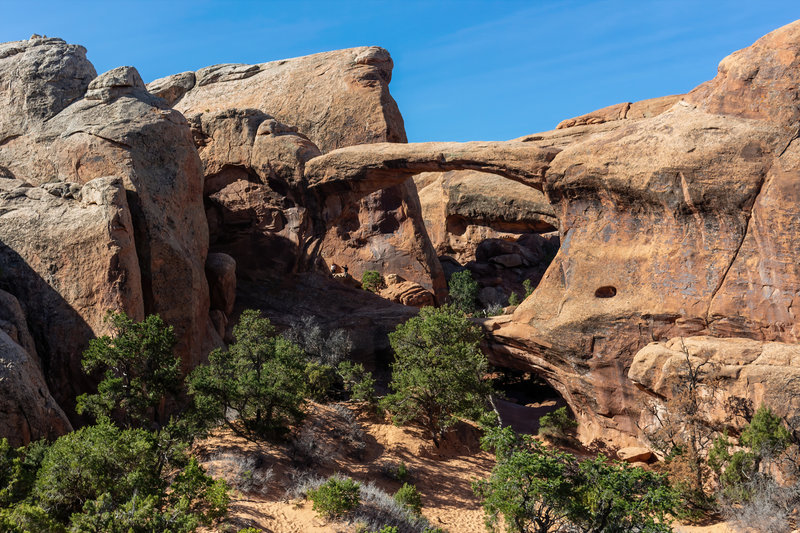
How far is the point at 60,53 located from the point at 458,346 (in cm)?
1780

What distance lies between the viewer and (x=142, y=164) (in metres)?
22.6

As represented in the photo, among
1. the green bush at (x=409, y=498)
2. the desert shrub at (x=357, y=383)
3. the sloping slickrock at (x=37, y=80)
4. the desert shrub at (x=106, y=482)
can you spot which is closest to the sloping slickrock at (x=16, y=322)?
the desert shrub at (x=106, y=482)

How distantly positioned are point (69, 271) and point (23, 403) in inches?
201

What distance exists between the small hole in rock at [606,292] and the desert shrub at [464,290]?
1552cm

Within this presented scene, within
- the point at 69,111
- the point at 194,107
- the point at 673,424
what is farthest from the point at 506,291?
the point at 69,111

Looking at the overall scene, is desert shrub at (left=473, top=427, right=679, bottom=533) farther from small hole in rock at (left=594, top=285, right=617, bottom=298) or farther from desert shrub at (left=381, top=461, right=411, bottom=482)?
small hole in rock at (left=594, top=285, right=617, bottom=298)

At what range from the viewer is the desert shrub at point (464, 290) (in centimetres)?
3866

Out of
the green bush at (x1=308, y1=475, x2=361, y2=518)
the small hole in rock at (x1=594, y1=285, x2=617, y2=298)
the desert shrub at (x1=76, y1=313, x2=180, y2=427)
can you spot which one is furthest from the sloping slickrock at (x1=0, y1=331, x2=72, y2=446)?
the small hole in rock at (x1=594, y1=285, x2=617, y2=298)

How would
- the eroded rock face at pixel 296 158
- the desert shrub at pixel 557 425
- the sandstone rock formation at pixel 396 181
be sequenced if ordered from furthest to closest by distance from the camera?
1. the eroded rock face at pixel 296 158
2. the desert shrub at pixel 557 425
3. the sandstone rock formation at pixel 396 181

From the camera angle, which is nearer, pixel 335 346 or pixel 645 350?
pixel 645 350

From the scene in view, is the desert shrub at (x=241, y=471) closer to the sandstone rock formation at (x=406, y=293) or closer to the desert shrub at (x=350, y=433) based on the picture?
the desert shrub at (x=350, y=433)

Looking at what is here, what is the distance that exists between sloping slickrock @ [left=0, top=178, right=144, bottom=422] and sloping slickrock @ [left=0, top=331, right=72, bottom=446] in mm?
2392

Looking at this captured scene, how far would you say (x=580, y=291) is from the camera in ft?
73.4

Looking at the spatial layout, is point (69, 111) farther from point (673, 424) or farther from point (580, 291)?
point (673, 424)
